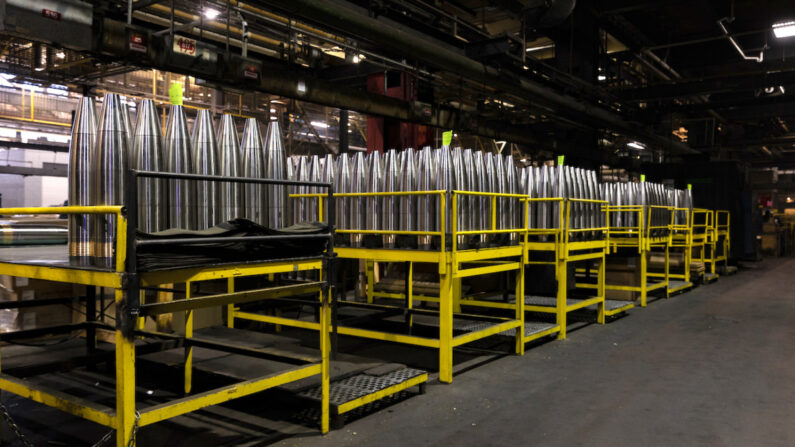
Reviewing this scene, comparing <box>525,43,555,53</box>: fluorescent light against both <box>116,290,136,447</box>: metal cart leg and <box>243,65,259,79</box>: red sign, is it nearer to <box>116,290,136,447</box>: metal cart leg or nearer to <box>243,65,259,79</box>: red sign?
<box>243,65,259,79</box>: red sign

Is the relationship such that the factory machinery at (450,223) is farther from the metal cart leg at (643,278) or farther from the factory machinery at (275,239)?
the metal cart leg at (643,278)

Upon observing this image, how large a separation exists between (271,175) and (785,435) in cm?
351

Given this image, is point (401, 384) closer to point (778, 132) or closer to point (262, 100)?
point (262, 100)

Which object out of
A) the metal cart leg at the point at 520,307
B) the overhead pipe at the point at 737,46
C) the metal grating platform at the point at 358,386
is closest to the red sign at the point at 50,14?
the metal grating platform at the point at 358,386

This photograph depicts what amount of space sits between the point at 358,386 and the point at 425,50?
3.63m

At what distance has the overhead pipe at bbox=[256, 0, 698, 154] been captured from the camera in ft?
14.4

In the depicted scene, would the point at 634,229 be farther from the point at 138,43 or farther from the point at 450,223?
the point at 138,43

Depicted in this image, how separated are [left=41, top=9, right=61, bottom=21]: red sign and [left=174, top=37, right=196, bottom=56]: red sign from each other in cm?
96

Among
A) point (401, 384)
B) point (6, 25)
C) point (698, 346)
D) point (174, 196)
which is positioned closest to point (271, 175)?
point (174, 196)

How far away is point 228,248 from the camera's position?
2574mm

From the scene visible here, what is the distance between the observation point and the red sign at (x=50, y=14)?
3736mm

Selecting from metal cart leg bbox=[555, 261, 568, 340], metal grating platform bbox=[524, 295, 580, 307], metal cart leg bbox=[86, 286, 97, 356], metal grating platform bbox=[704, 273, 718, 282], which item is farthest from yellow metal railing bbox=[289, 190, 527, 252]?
metal grating platform bbox=[704, 273, 718, 282]

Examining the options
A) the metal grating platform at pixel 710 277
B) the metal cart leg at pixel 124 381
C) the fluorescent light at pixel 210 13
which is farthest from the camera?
the metal grating platform at pixel 710 277

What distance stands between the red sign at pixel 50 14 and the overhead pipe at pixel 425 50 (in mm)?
1422
